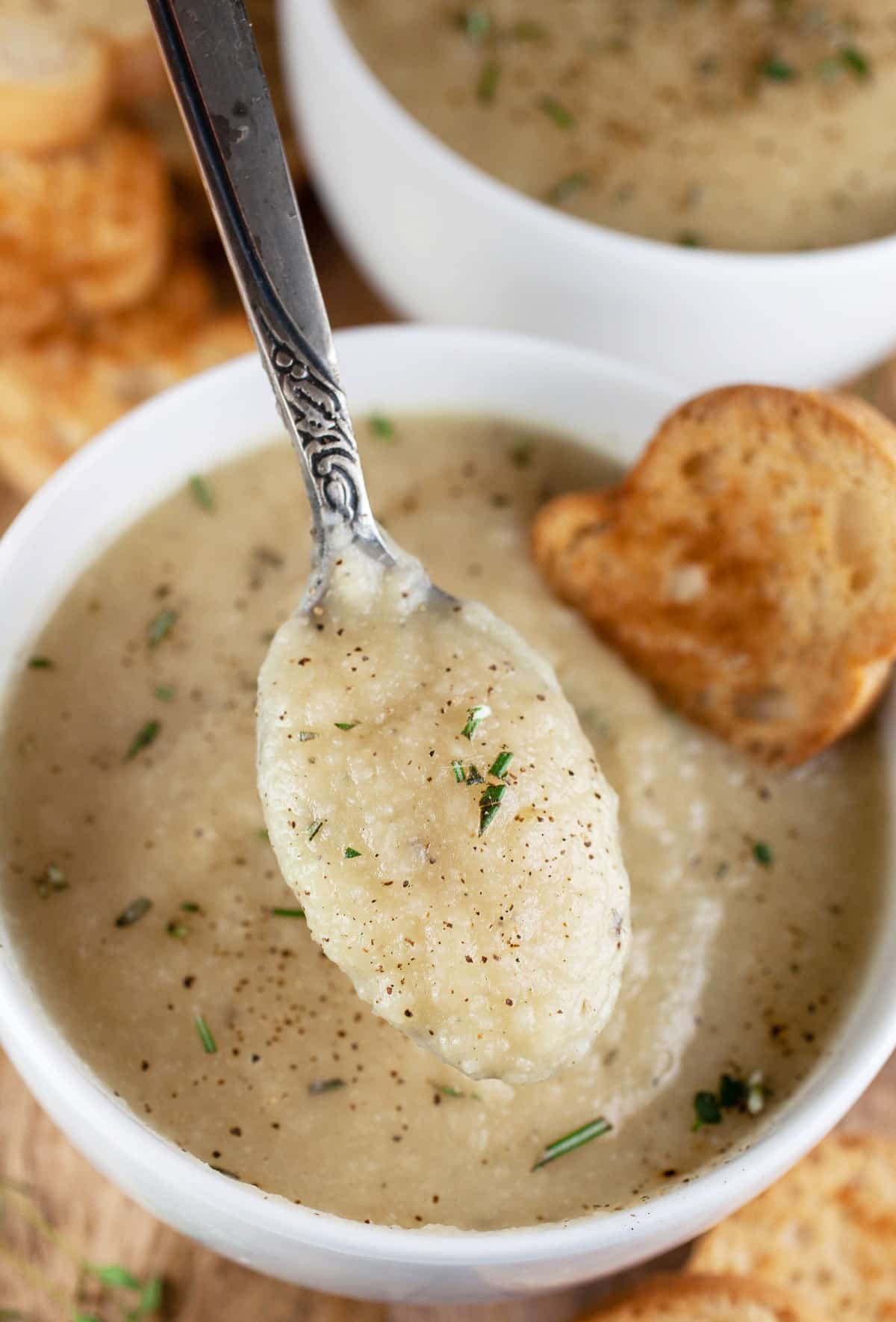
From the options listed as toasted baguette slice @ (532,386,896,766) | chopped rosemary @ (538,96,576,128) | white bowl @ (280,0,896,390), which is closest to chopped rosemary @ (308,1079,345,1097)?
toasted baguette slice @ (532,386,896,766)

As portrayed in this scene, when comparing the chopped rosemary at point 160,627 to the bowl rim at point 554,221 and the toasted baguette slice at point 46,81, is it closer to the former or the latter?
the bowl rim at point 554,221

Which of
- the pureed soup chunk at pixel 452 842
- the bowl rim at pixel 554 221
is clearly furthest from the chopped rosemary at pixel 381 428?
the pureed soup chunk at pixel 452 842

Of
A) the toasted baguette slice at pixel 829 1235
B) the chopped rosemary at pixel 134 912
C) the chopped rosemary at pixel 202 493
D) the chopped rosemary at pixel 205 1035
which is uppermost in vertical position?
the chopped rosemary at pixel 202 493

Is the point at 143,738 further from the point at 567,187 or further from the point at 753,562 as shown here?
the point at 567,187

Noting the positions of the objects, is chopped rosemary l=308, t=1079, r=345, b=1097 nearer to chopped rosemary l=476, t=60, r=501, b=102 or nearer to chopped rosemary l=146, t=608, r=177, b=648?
chopped rosemary l=146, t=608, r=177, b=648

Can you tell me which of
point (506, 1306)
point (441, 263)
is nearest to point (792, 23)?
point (441, 263)

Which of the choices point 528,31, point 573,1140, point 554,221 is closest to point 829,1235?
point 573,1140
